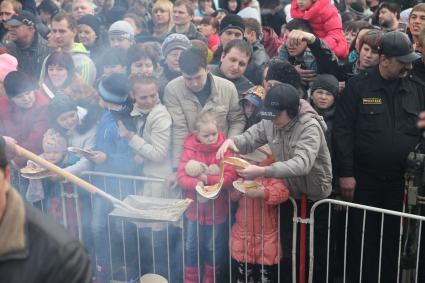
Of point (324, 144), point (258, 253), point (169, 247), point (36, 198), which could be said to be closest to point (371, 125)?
point (324, 144)

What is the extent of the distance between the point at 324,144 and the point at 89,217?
2.20 metres

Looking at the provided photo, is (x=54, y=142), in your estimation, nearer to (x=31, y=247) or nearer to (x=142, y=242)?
(x=142, y=242)

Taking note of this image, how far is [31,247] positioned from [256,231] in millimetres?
2580

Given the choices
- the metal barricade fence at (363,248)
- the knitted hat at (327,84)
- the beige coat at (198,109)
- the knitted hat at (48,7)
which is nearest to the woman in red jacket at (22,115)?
the beige coat at (198,109)

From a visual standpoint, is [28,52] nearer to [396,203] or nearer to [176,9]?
[176,9]

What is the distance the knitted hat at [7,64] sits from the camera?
6350 mm

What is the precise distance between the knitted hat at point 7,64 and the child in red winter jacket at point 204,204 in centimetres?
264

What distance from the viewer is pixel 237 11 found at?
10562 mm

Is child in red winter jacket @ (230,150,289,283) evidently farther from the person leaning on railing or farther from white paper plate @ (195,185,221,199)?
the person leaning on railing

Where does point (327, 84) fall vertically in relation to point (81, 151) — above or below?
above

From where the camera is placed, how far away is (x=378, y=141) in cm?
481

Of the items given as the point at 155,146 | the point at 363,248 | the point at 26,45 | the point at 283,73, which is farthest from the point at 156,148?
the point at 26,45

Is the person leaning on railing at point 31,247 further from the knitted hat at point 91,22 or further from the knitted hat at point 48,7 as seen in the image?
the knitted hat at point 48,7

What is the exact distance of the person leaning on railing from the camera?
2262 mm
